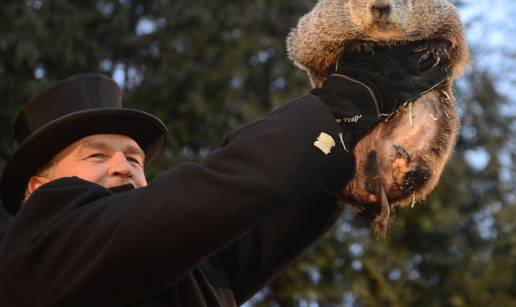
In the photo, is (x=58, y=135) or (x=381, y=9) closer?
(x=381, y=9)

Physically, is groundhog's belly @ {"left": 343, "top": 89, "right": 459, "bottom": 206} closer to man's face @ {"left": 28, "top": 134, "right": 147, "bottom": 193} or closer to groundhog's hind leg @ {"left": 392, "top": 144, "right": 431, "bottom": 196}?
groundhog's hind leg @ {"left": 392, "top": 144, "right": 431, "bottom": 196}

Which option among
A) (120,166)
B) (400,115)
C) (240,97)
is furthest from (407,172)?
(240,97)

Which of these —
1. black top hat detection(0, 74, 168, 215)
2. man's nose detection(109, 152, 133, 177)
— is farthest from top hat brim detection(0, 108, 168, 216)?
man's nose detection(109, 152, 133, 177)

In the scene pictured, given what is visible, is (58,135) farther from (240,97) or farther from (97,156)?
(240,97)

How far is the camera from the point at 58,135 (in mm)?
2703

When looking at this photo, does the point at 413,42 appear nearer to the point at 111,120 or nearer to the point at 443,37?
the point at 443,37

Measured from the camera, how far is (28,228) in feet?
7.35

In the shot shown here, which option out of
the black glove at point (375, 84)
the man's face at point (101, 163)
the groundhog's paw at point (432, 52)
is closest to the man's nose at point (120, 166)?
the man's face at point (101, 163)

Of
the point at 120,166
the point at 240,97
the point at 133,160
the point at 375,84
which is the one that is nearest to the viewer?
the point at 375,84

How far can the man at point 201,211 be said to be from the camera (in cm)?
198

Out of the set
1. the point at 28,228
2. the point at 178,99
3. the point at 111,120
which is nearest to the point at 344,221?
the point at 178,99

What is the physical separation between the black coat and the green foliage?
161 inches

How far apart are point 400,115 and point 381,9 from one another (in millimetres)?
290

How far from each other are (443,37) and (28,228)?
1.24 meters
